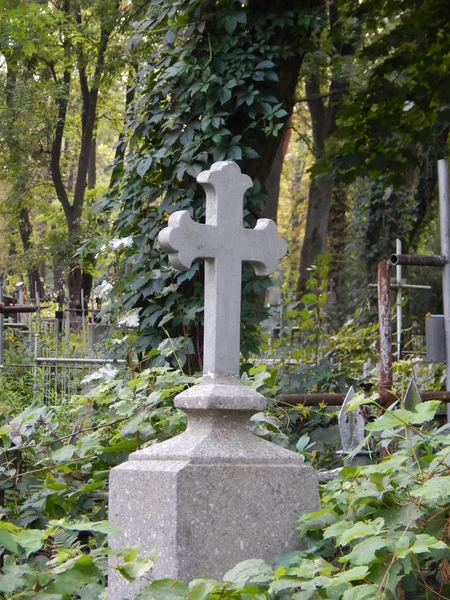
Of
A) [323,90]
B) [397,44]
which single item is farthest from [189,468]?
[323,90]

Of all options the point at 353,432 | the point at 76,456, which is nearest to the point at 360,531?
the point at 353,432

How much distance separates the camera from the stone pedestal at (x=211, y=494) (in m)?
3.01

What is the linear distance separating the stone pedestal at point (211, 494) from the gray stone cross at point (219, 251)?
0.14 meters

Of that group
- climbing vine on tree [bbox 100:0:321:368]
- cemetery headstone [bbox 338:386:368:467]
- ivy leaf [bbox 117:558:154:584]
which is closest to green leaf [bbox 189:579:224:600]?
ivy leaf [bbox 117:558:154:584]

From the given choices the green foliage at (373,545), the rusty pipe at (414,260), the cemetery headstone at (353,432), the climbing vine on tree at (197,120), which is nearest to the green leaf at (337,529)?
the green foliage at (373,545)

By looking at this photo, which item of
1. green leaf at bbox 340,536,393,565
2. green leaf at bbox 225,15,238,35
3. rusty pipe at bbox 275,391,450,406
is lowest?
green leaf at bbox 340,536,393,565

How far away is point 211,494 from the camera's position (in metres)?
3.06

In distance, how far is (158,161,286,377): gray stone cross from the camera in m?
3.39

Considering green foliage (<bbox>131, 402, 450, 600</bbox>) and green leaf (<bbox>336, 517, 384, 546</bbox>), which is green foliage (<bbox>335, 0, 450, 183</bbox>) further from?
green leaf (<bbox>336, 517, 384, 546</bbox>)

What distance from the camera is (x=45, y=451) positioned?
178 inches

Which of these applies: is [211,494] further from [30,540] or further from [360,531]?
[30,540]

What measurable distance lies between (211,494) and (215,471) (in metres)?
0.08

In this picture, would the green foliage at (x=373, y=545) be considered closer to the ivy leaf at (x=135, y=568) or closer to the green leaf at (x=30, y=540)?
the ivy leaf at (x=135, y=568)

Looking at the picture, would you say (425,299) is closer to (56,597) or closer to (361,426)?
(361,426)
